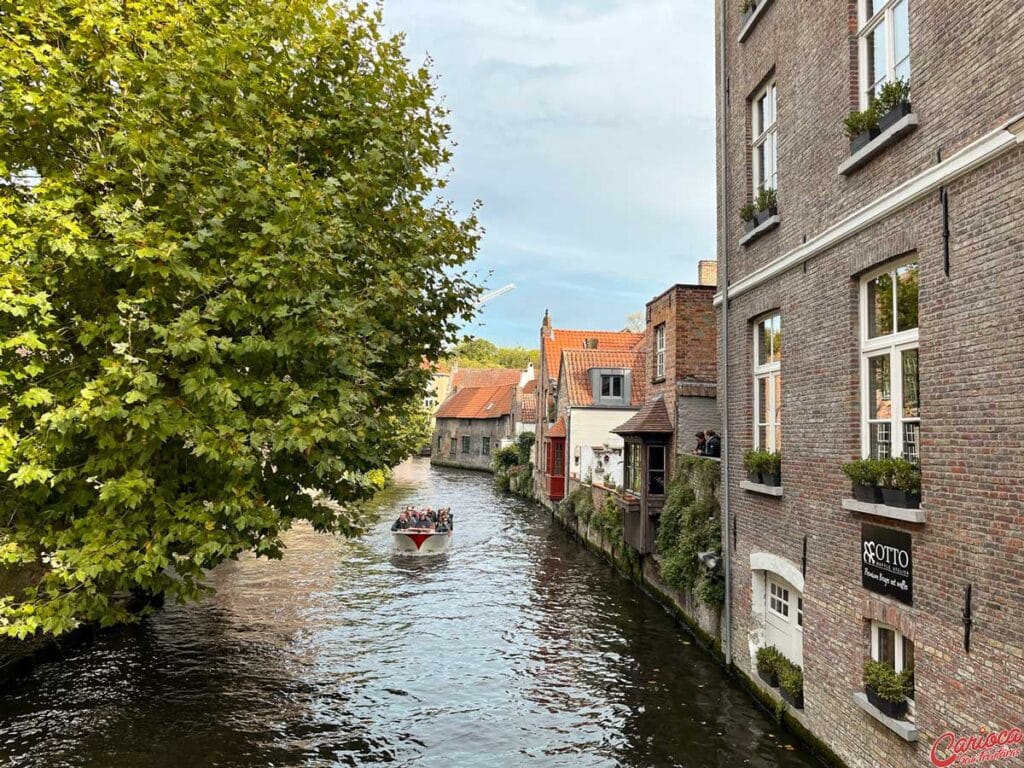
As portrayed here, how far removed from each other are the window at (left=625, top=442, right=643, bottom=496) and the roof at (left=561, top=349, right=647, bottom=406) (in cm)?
1160

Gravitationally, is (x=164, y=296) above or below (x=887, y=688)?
above

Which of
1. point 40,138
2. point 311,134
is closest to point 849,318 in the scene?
point 311,134

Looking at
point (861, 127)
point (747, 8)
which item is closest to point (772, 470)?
point (861, 127)

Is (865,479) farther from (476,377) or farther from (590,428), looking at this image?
(476,377)

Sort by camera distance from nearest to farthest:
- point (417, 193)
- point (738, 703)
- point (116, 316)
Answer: point (116, 316) < point (417, 193) < point (738, 703)

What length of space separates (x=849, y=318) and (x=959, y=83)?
2.54 m

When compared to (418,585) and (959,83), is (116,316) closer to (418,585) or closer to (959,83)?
(959,83)

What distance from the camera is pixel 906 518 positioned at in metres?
6.54

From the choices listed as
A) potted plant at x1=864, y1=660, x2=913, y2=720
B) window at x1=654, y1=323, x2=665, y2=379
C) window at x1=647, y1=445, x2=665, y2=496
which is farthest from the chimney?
potted plant at x1=864, y1=660, x2=913, y2=720

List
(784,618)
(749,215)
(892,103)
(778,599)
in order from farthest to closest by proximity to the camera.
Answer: (749,215), (778,599), (784,618), (892,103)

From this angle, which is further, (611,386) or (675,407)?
(611,386)

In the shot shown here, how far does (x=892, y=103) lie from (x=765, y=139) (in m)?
3.92

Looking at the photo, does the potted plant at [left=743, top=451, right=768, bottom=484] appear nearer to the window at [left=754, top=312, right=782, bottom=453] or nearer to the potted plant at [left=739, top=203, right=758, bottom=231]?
the window at [left=754, top=312, right=782, bottom=453]

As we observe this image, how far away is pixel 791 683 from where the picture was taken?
8.92 meters
